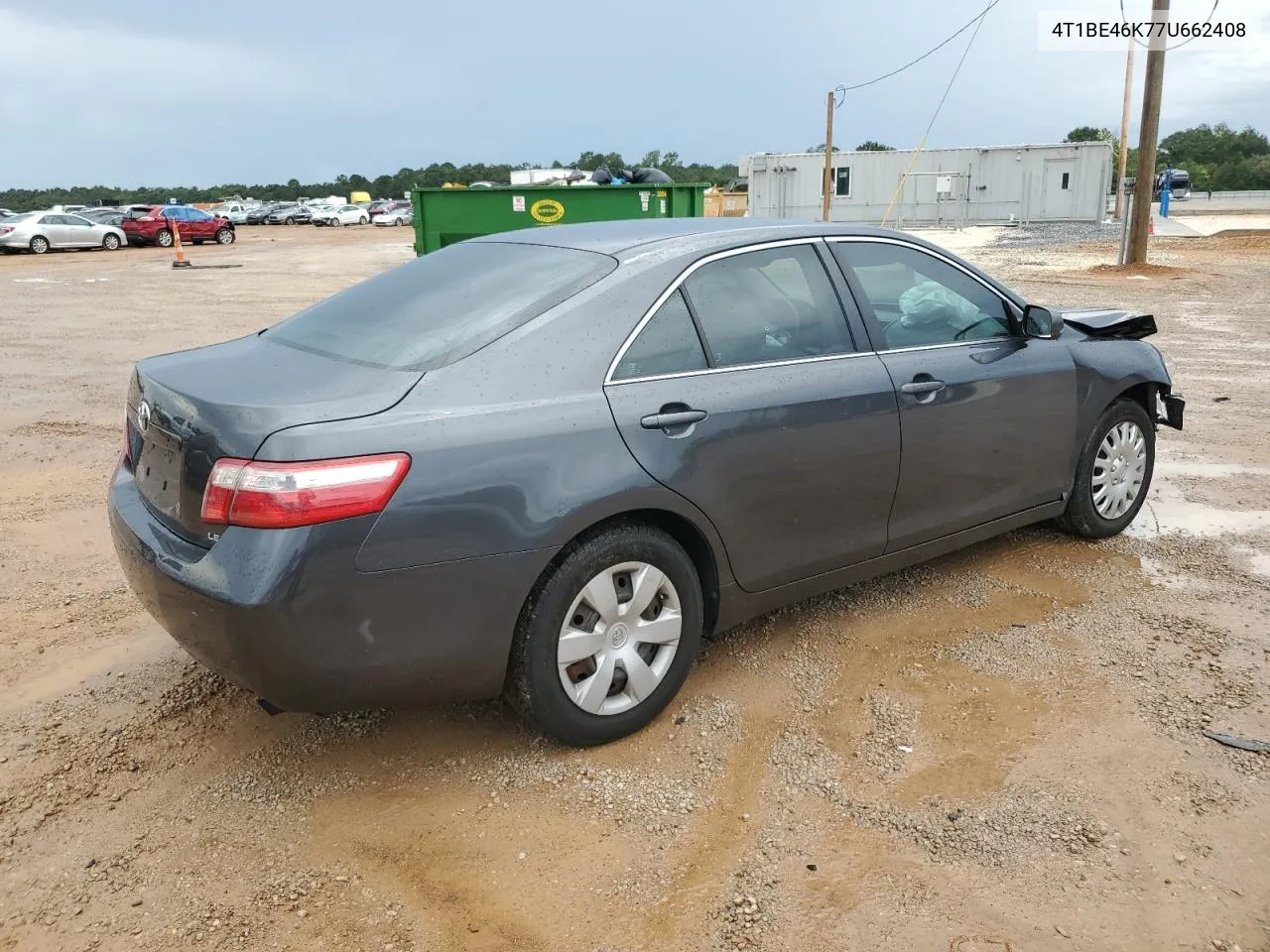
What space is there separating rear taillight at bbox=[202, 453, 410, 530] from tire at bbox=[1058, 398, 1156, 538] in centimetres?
346

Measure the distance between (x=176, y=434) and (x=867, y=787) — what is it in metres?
2.29

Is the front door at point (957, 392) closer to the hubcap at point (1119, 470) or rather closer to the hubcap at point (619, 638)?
the hubcap at point (1119, 470)

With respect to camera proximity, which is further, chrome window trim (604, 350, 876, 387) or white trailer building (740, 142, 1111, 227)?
white trailer building (740, 142, 1111, 227)

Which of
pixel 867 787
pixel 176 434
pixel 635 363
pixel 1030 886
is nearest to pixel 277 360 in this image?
pixel 176 434

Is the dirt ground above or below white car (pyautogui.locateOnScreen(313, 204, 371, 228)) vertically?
below

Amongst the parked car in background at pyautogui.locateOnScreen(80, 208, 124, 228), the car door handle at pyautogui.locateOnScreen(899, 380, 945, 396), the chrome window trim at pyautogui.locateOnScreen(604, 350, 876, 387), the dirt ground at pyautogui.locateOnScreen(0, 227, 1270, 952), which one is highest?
the parked car in background at pyautogui.locateOnScreen(80, 208, 124, 228)

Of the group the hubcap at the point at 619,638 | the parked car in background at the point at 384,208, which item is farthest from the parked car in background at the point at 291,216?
the hubcap at the point at 619,638

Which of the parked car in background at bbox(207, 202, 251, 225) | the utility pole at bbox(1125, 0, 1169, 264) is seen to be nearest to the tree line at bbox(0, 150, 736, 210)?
the parked car in background at bbox(207, 202, 251, 225)

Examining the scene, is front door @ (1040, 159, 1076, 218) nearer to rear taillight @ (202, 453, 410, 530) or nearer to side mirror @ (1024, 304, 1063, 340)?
side mirror @ (1024, 304, 1063, 340)

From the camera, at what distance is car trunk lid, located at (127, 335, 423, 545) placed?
2.77 m

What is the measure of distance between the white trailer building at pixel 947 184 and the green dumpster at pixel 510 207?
24907 mm

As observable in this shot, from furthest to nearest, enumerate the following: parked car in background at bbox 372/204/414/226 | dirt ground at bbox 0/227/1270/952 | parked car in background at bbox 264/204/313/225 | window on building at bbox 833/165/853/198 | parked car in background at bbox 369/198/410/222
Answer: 1. parked car in background at bbox 264/204/313/225
2. parked car in background at bbox 369/198/410/222
3. parked car in background at bbox 372/204/414/226
4. window on building at bbox 833/165/853/198
5. dirt ground at bbox 0/227/1270/952

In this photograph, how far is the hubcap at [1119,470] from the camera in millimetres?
4926

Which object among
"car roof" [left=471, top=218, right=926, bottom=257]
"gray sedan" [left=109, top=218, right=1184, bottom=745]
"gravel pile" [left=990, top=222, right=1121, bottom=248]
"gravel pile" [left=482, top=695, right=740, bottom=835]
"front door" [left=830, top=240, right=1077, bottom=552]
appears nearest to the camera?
"gray sedan" [left=109, top=218, right=1184, bottom=745]
